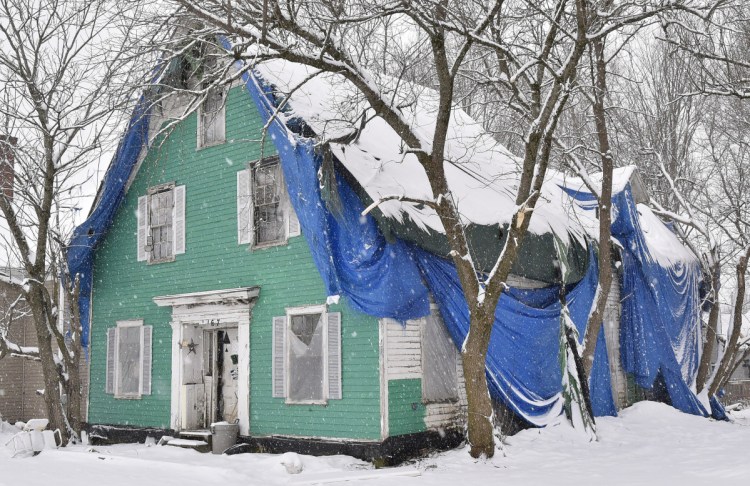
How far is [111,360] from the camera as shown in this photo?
1600 cm

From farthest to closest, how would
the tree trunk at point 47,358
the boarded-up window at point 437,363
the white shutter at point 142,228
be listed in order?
the white shutter at point 142,228
the tree trunk at point 47,358
the boarded-up window at point 437,363

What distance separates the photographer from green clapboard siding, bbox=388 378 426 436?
459 inches

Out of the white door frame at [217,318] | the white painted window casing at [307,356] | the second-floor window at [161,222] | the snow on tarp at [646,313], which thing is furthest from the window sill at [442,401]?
the second-floor window at [161,222]

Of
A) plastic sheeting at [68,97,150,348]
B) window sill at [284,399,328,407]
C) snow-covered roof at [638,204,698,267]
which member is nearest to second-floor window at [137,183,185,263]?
plastic sheeting at [68,97,150,348]

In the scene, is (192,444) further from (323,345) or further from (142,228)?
(142,228)

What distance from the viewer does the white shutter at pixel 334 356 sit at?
39.8 feet

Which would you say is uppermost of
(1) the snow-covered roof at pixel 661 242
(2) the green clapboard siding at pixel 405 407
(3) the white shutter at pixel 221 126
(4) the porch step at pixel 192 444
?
(3) the white shutter at pixel 221 126

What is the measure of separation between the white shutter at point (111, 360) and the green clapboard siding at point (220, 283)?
0.18 meters

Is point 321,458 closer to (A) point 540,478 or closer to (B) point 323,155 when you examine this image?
(A) point 540,478

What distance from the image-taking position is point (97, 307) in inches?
656

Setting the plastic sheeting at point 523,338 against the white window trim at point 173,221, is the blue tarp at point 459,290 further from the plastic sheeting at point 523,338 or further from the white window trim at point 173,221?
the white window trim at point 173,221

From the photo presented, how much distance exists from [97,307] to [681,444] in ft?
40.0

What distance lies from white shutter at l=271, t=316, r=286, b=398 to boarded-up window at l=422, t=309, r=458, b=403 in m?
2.44

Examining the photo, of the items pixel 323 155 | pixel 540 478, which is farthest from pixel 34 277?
pixel 540 478
